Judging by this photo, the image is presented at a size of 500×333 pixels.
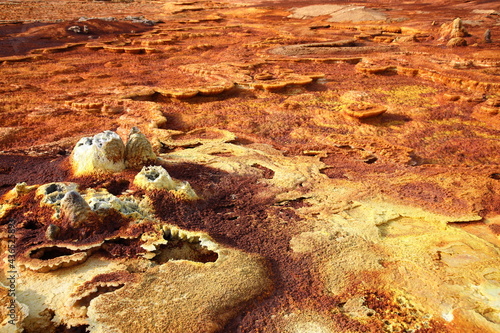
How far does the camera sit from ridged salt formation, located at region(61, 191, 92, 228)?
8.45 feet

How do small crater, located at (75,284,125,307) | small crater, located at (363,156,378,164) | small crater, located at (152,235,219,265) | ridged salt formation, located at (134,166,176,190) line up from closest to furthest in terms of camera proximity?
small crater, located at (75,284,125,307), small crater, located at (152,235,219,265), ridged salt formation, located at (134,166,176,190), small crater, located at (363,156,378,164)

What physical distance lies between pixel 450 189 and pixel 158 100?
4654 millimetres

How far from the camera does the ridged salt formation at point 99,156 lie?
3322 mm

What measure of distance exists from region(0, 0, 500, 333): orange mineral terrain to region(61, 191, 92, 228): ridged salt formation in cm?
1

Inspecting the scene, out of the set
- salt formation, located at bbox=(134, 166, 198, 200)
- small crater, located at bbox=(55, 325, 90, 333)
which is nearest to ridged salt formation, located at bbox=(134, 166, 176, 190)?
salt formation, located at bbox=(134, 166, 198, 200)

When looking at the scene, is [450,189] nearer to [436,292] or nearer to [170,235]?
[436,292]

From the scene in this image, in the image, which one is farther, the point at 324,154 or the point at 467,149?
the point at 467,149

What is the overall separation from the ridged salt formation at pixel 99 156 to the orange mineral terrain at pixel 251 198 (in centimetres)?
1

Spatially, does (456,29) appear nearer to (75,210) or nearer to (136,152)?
(136,152)

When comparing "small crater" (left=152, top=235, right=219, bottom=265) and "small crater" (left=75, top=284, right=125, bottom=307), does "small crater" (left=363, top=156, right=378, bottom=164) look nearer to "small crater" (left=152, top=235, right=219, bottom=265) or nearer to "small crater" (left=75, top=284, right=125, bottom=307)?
"small crater" (left=152, top=235, right=219, bottom=265)

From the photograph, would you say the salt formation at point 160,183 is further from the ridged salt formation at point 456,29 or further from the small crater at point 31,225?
the ridged salt formation at point 456,29

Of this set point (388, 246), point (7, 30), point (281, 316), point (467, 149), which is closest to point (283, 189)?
point (388, 246)

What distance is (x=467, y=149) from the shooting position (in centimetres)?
500

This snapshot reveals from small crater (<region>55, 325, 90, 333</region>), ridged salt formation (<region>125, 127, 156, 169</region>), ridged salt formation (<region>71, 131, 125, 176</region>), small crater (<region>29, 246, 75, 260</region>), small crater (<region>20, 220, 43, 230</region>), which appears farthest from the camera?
ridged salt formation (<region>125, 127, 156, 169</region>)
